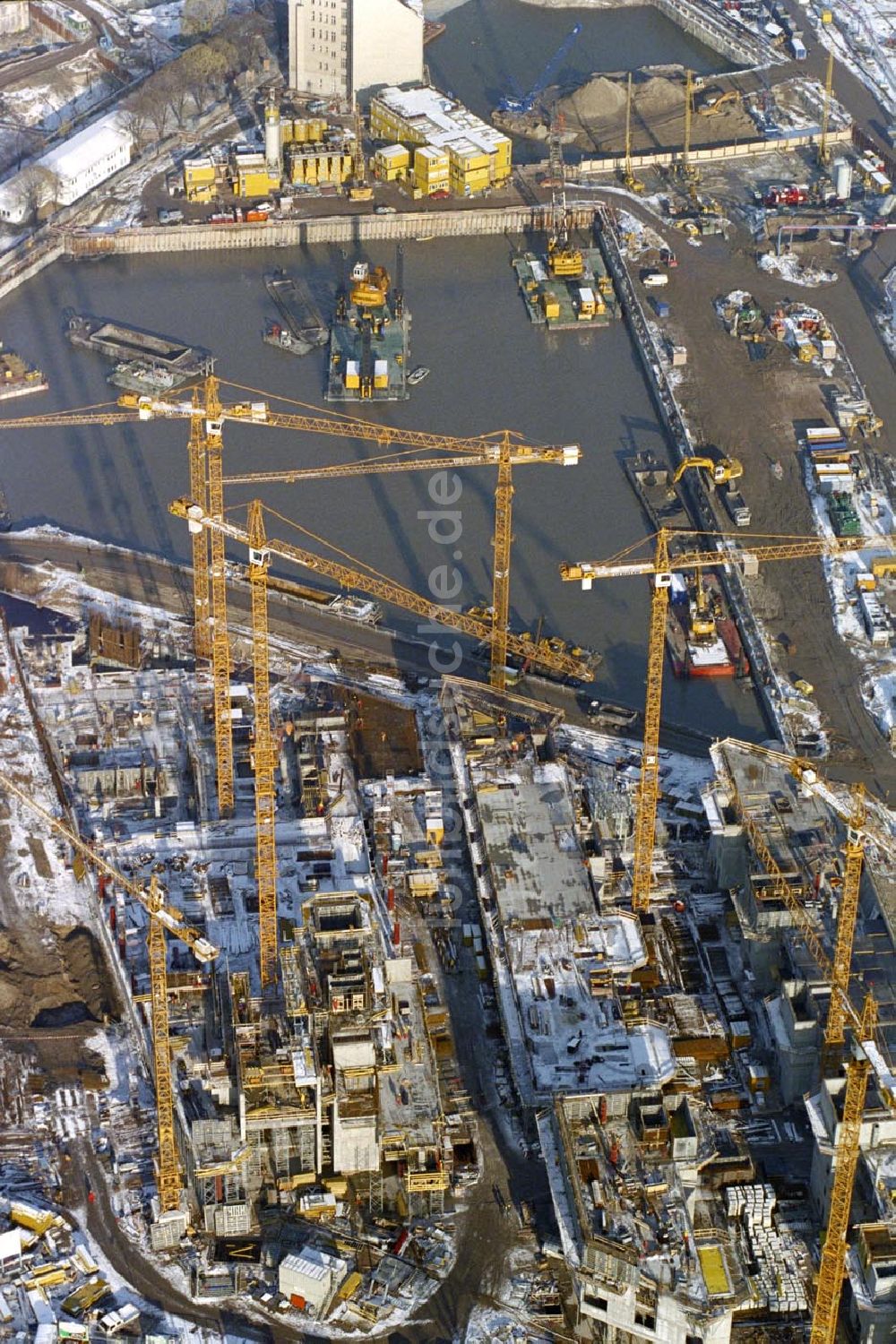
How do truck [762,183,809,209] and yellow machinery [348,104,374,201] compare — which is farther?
yellow machinery [348,104,374,201]

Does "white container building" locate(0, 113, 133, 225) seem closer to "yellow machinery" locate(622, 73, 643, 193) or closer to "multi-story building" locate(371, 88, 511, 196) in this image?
"multi-story building" locate(371, 88, 511, 196)

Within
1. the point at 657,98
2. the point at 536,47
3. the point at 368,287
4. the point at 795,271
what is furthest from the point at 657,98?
the point at 368,287

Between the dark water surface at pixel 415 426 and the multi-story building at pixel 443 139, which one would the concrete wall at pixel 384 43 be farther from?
the dark water surface at pixel 415 426

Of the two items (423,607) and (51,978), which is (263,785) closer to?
(51,978)

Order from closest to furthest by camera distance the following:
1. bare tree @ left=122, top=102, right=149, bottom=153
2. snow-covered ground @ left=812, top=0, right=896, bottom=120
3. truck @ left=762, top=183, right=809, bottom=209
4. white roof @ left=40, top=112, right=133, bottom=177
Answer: white roof @ left=40, top=112, right=133, bottom=177 → truck @ left=762, top=183, right=809, bottom=209 → bare tree @ left=122, top=102, right=149, bottom=153 → snow-covered ground @ left=812, top=0, right=896, bottom=120

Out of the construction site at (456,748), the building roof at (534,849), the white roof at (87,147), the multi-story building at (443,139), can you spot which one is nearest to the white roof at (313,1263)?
the construction site at (456,748)

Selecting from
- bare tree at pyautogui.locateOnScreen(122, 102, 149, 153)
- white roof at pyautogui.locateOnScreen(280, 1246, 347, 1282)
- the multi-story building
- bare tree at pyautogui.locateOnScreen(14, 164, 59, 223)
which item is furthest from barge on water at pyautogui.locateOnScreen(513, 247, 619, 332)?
white roof at pyautogui.locateOnScreen(280, 1246, 347, 1282)

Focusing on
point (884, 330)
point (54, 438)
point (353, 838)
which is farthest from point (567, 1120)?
point (884, 330)
